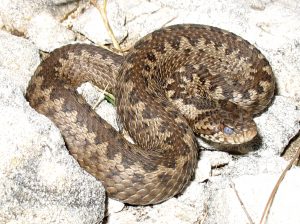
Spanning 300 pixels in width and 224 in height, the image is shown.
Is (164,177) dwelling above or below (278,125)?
above

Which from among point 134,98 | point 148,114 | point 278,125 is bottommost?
point 278,125

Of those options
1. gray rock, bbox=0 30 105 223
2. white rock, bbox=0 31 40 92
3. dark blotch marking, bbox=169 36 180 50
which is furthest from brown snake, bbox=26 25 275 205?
gray rock, bbox=0 30 105 223

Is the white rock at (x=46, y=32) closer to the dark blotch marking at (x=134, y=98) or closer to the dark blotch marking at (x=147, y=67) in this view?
the dark blotch marking at (x=147, y=67)

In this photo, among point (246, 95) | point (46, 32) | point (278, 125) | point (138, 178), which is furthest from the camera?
A: point (46, 32)

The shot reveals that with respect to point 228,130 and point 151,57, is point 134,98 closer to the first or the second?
point 151,57

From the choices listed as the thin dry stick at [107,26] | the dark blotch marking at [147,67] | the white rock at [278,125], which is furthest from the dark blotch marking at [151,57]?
the white rock at [278,125]

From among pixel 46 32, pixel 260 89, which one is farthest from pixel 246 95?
pixel 46 32
